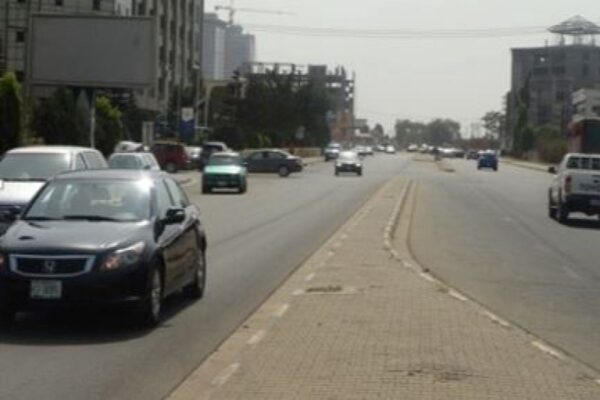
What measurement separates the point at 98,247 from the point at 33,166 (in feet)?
29.5

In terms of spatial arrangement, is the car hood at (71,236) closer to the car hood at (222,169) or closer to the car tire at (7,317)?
the car tire at (7,317)

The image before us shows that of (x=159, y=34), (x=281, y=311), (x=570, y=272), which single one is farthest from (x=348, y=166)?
(x=281, y=311)

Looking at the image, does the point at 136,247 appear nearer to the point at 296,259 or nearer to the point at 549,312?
the point at 549,312

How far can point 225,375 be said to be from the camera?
9.35 meters

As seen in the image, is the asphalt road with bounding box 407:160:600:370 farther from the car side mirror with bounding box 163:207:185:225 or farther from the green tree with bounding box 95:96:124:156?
the green tree with bounding box 95:96:124:156

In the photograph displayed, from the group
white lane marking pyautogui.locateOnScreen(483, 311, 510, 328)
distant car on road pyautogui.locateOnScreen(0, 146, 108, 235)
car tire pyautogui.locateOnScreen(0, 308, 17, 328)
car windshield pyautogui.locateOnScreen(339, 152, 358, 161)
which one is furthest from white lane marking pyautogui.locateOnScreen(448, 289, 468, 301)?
car windshield pyautogui.locateOnScreen(339, 152, 358, 161)

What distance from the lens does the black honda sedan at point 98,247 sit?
37.5 feet

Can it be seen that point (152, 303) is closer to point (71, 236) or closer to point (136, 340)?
point (136, 340)

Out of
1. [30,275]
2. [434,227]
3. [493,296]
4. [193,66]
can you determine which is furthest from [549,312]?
[193,66]

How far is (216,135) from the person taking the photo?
112875 mm

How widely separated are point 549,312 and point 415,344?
4.07 metres

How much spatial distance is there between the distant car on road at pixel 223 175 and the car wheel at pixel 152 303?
3589 cm

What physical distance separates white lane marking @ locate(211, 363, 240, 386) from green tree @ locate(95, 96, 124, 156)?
5270 cm

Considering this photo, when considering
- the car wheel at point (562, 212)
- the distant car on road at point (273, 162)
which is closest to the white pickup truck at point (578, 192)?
the car wheel at point (562, 212)
